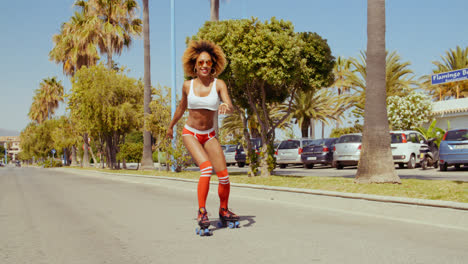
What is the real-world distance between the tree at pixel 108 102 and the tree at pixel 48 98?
31.5 m

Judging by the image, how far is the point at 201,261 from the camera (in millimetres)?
4582

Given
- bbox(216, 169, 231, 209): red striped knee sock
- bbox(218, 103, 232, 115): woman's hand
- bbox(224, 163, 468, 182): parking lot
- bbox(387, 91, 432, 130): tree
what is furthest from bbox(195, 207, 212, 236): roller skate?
bbox(387, 91, 432, 130): tree

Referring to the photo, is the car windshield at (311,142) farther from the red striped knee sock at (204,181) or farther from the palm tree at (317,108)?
the red striped knee sock at (204,181)

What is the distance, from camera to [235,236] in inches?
231

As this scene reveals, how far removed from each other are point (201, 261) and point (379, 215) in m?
4.07

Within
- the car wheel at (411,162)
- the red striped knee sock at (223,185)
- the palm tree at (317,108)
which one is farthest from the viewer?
the palm tree at (317,108)

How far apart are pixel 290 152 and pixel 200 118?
2291 cm

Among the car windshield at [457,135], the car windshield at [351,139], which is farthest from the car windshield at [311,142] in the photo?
the car windshield at [457,135]

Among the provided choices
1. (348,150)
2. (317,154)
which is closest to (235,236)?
(348,150)

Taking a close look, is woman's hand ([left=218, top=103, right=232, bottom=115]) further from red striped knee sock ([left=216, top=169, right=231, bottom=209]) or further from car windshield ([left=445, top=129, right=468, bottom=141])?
car windshield ([left=445, top=129, right=468, bottom=141])

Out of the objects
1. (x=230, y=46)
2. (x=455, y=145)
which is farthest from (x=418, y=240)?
(x=455, y=145)

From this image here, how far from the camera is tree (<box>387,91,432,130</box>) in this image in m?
33.9

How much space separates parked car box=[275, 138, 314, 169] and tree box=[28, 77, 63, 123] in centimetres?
3957

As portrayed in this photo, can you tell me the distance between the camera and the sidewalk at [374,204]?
710 centimetres
